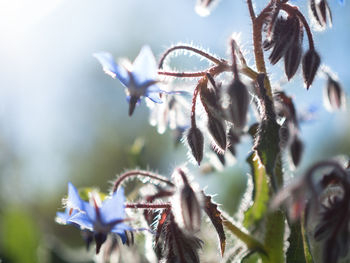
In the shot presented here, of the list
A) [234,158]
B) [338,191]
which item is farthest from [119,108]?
[338,191]

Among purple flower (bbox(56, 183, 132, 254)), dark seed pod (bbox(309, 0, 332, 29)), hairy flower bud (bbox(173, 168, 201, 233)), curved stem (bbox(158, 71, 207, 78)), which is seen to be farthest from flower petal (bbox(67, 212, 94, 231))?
dark seed pod (bbox(309, 0, 332, 29))

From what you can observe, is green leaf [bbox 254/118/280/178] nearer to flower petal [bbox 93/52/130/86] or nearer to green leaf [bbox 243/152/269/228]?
green leaf [bbox 243/152/269/228]

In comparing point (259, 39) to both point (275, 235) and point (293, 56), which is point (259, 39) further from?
point (275, 235)

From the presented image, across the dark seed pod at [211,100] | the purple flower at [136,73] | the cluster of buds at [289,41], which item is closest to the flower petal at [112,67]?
the purple flower at [136,73]

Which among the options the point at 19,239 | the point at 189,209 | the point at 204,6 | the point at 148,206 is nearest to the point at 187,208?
the point at 189,209

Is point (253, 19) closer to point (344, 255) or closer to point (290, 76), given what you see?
point (290, 76)

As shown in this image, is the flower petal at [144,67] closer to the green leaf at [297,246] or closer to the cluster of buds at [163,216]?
the cluster of buds at [163,216]
